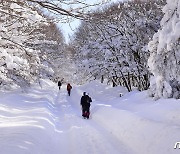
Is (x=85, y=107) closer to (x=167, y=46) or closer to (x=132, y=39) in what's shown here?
(x=132, y=39)

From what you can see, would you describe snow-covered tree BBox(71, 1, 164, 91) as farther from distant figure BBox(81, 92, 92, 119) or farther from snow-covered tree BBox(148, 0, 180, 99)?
snow-covered tree BBox(148, 0, 180, 99)

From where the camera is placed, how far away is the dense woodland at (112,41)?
21.3 ft

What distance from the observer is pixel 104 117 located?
52.5 ft

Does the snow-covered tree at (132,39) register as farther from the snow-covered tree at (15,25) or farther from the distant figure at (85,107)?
the snow-covered tree at (15,25)

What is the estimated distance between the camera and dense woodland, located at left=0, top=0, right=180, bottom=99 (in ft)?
21.3

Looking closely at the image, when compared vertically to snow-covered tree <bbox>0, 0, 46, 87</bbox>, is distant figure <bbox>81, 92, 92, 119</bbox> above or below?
below

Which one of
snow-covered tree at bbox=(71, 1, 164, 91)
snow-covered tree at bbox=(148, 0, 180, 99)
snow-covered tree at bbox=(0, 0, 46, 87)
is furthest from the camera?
snow-covered tree at bbox=(71, 1, 164, 91)

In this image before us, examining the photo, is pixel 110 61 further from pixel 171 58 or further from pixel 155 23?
pixel 171 58

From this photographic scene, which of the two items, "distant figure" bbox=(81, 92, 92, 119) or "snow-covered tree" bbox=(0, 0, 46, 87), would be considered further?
"distant figure" bbox=(81, 92, 92, 119)

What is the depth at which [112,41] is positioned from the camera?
84.3ft

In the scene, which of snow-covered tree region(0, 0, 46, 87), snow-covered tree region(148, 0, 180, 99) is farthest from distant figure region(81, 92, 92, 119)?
snow-covered tree region(148, 0, 180, 99)

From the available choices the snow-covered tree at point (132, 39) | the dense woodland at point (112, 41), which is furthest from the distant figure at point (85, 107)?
the snow-covered tree at point (132, 39)

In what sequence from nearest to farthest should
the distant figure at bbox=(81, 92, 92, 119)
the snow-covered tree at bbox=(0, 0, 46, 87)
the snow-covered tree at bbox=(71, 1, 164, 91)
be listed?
the snow-covered tree at bbox=(0, 0, 46, 87) → the distant figure at bbox=(81, 92, 92, 119) → the snow-covered tree at bbox=(71, 1, 164, 91)

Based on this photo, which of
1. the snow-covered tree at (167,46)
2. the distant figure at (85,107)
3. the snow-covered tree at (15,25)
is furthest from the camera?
the distant figure at (85,107)
